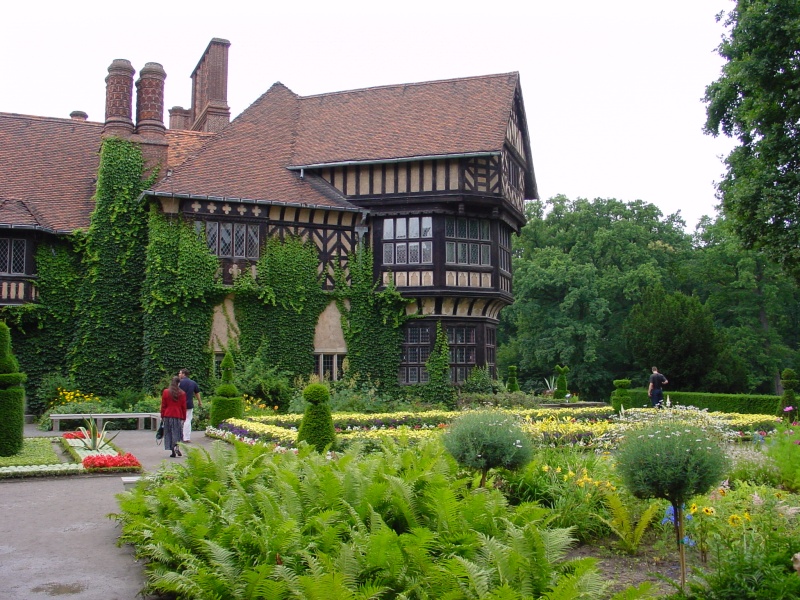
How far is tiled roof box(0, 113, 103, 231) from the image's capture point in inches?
965

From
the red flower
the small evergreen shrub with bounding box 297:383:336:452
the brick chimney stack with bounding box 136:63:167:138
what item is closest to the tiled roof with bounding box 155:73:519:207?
the brick chimney stack with bounding box 136:63:167:138

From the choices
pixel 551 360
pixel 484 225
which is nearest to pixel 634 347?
pixel 551 360

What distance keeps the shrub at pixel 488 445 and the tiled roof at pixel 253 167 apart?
52.0ft

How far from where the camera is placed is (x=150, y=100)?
2572 cm

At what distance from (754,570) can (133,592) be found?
504 centimetres

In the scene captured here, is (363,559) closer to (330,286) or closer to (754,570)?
(754,570)

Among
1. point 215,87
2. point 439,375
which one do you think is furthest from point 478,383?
point 215,87

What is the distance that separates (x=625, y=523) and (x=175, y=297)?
1757 cm

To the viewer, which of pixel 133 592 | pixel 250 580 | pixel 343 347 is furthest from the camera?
pixel 343 347

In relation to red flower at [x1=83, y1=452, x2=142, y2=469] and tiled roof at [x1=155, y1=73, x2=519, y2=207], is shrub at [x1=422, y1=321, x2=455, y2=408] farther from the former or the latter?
red flower at [x1=83, y1=452, x2=142, y2=469]

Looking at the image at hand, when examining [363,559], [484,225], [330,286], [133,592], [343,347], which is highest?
[484,225]

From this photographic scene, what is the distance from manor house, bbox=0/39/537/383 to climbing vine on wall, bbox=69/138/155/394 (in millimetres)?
793

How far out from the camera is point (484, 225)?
86.2ft

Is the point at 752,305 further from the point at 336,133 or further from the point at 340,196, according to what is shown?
the point at 340,196
